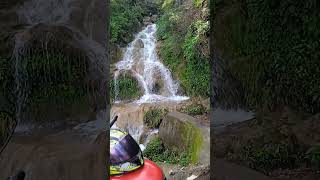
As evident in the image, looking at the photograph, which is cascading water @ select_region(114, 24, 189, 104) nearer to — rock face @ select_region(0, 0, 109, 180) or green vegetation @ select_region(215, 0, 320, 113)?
rock face @ select_region(0, 0, 109, 180)

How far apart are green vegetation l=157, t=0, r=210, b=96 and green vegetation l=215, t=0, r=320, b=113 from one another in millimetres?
5288

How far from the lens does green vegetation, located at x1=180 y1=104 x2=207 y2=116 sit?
7.60m

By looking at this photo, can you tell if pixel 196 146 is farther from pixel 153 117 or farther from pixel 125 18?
pixel 125 18

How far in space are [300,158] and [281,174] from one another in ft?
0.54

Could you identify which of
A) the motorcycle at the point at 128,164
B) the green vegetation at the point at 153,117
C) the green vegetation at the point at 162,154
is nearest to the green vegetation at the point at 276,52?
the motorcycle at the point at 128,164

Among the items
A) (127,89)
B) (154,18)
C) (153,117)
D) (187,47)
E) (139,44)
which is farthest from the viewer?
(154,18)

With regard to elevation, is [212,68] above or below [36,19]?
below

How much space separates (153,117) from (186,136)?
144 cm

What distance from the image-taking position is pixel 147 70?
31.1 ft

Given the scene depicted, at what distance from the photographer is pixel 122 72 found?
9312 mm

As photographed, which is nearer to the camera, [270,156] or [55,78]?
[270,156]

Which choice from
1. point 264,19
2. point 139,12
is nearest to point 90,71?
point 264,19

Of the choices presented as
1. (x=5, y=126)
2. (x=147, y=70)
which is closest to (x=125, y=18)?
(x=147, y=70)

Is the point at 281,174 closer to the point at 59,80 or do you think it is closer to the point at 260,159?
the point at 260,159
